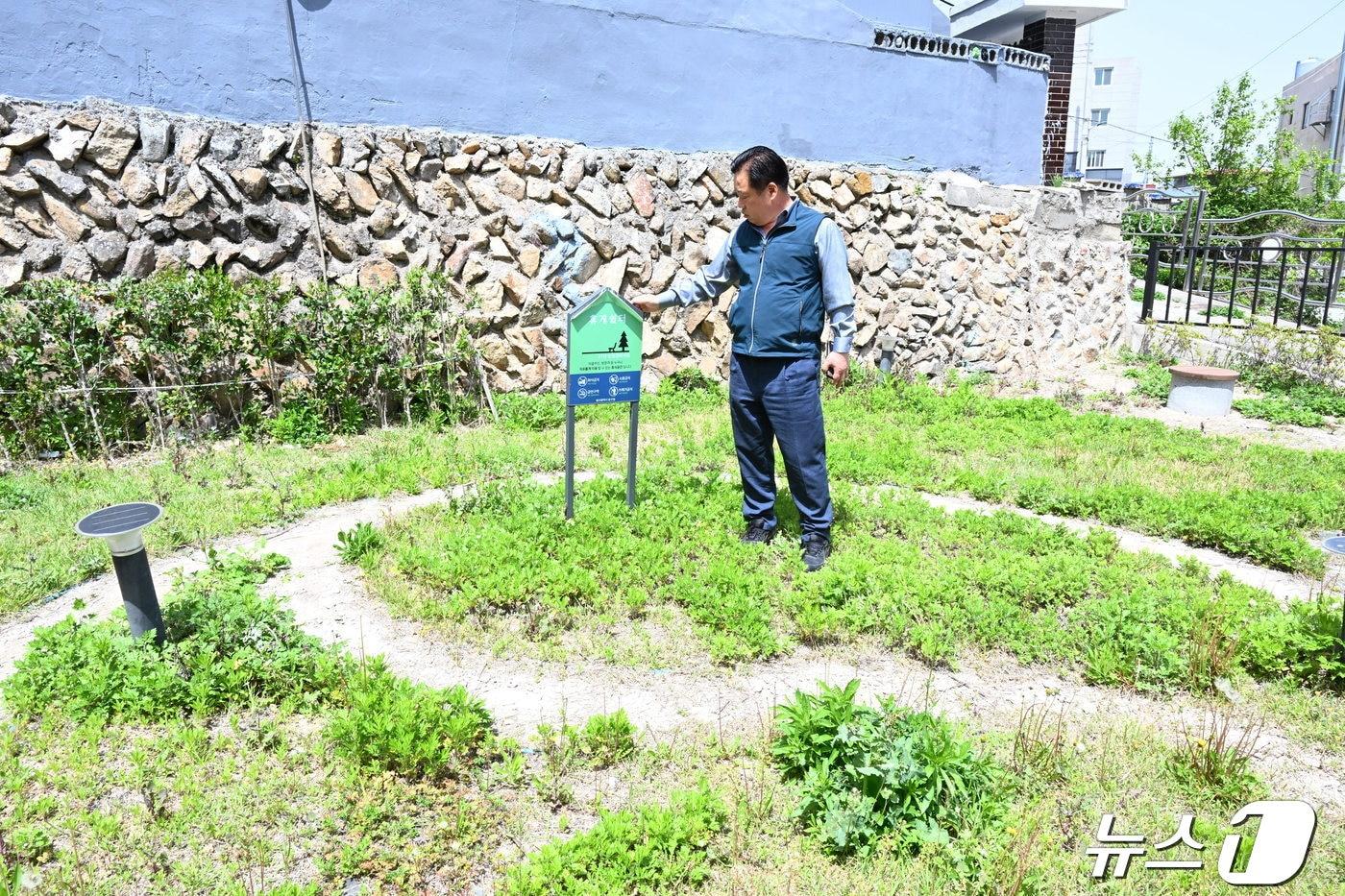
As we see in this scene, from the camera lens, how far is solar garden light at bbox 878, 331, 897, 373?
1088 cm

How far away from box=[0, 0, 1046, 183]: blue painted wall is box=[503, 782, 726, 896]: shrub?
709cm

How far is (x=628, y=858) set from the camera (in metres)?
2.78

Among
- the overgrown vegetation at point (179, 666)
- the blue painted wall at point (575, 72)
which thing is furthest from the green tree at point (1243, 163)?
the overgrown vegetation at point (179, 666)

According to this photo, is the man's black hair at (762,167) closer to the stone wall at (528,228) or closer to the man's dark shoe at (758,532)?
the man's dark shoe at (758,532)

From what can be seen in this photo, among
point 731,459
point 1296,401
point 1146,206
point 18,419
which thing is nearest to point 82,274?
point 18,419

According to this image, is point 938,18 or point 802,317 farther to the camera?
point 938,18

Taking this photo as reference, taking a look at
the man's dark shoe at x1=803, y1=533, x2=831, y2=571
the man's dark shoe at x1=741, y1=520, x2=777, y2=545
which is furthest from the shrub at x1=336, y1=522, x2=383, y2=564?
the man's dark shoe at x1=803, y1=533, x2=831, y2=571

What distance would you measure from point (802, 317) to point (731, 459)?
2.56 meters

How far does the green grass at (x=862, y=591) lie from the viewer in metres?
4.15

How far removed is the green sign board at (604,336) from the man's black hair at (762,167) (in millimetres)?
1047

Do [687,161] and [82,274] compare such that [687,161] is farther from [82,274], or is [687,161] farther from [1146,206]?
[1146,206]

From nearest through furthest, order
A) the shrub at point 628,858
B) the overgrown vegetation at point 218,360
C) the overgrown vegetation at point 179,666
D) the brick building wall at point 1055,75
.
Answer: the shrub at point 628,858, the overgrown vegetation at point 179,666, the overgrown vegetation at point 218,360, the brick building wall at point 1055,75

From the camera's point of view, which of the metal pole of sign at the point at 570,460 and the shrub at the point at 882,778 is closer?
the shrub at the point at 882,778

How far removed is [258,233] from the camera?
7789 millimetres
